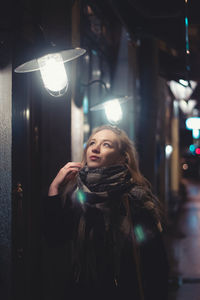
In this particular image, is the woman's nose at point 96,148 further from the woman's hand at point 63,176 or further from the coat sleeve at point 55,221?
the coat sleeve at point 55,221

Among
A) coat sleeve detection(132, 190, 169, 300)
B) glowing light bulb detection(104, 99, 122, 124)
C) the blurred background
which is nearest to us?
coat sleeve detection(132, 190, 169, 300)

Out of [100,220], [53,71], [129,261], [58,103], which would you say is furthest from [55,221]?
[58,103]

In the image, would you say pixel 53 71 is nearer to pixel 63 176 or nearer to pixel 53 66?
pixel 53 66

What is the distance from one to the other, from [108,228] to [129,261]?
1.00ft

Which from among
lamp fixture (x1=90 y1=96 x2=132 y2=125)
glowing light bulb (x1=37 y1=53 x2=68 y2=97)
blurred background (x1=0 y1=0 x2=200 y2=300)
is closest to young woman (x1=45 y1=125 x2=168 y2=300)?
blurred background (x1=0 y1=0 x2=200 y2=300)

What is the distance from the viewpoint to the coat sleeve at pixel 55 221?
3.04m

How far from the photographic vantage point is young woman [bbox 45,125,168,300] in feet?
9.45

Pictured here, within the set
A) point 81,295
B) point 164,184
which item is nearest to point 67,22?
point 81,295

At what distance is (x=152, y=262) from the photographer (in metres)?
2.88

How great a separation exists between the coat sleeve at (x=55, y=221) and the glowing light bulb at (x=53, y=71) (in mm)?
1067

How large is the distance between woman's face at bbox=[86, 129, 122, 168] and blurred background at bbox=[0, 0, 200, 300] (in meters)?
0.66

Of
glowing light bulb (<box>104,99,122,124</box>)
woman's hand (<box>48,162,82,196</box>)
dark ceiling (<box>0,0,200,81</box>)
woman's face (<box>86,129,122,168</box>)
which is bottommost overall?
woman's hand (<box>48,162,82,196</box>)

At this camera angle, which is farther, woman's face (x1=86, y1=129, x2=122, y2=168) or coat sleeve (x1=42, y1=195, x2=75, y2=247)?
woman's face (x1=86, y1=129, x2=122, y2=168)

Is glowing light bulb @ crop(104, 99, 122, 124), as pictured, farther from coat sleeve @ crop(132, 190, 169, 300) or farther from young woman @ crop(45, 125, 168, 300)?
coat sleeve @ crop(132, 190, 169, 300)
